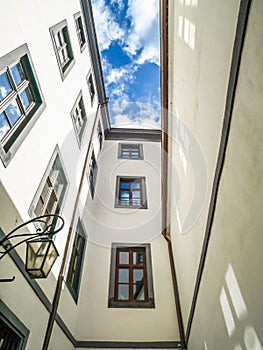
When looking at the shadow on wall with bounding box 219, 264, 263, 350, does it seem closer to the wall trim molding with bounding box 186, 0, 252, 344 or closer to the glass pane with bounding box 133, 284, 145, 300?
the wall trim molding with bounding box 186, 0, 252, 344

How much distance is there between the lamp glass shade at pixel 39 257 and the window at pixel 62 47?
4.67m

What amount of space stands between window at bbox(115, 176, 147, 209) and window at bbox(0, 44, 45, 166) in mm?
5639

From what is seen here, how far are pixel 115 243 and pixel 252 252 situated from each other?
6145mm

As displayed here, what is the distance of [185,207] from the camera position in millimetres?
6098

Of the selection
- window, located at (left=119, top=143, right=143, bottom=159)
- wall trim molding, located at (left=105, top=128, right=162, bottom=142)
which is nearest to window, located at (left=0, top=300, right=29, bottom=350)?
window, located at (left=119, top=143, right=143, bottom=159)

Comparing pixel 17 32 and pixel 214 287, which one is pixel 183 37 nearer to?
pixel 17 32

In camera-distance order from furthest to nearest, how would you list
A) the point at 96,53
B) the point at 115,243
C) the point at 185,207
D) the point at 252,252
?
the point at 96,53 → the point at 115,243 → the point at 185,207 → the point at 252,252

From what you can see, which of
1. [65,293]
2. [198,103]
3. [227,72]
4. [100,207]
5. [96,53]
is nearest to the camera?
[227,72]

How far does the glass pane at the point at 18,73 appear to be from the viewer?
4230mm

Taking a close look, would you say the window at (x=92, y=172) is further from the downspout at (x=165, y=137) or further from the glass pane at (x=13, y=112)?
the glass pane at (x=13, y=112)

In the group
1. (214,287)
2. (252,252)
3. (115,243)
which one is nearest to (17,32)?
(252,252)

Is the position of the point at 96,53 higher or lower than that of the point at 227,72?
higher

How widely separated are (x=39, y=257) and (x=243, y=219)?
8.06ft

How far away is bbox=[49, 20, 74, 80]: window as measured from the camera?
6.14m
